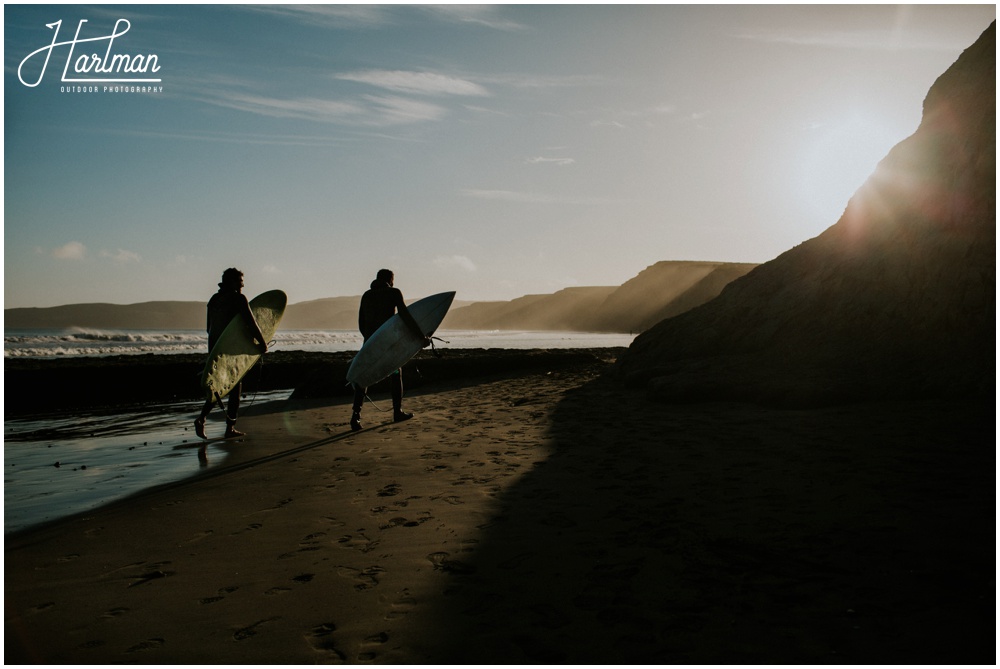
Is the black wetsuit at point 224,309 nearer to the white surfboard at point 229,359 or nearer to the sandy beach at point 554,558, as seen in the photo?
the white surfboard at point 229,359

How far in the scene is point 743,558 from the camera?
3.32 m

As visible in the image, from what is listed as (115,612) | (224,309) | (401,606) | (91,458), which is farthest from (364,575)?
(224,309)

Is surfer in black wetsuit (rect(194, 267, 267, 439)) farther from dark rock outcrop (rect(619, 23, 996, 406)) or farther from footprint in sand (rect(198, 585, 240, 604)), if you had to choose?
dark rock outcrop (rect(619, 23, 996, 406))

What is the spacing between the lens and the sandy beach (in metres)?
2.62

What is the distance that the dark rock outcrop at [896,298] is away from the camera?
7477 millimetres

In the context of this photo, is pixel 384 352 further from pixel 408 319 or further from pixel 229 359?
pixel 229 359

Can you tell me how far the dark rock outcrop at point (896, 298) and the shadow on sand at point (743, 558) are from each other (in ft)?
5.84

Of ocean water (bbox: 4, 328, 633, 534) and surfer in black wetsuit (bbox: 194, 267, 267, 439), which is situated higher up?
surfer in black wetsuit (bbox: 194, 267, 267, 439)

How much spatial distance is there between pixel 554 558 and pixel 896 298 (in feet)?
24.7

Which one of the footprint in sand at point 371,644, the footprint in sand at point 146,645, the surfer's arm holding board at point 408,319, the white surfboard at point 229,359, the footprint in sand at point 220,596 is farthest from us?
the surfer's arm holding board at point 408,319

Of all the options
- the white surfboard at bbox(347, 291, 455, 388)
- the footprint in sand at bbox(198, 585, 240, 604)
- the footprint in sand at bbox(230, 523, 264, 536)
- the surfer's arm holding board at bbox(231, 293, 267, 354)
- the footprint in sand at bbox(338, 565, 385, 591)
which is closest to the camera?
the footprint in sand at bbox(198, 585, 240, 604)

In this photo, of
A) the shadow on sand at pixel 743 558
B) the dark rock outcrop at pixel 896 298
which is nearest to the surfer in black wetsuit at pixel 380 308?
the shadow on sand at pixel 743 558

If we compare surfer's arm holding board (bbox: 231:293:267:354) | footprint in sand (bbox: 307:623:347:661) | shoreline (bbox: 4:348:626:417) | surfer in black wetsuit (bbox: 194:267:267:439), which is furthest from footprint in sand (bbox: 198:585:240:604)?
shoreline (bbox: 4:348:626:417)

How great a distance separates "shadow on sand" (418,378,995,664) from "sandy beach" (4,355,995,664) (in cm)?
1
